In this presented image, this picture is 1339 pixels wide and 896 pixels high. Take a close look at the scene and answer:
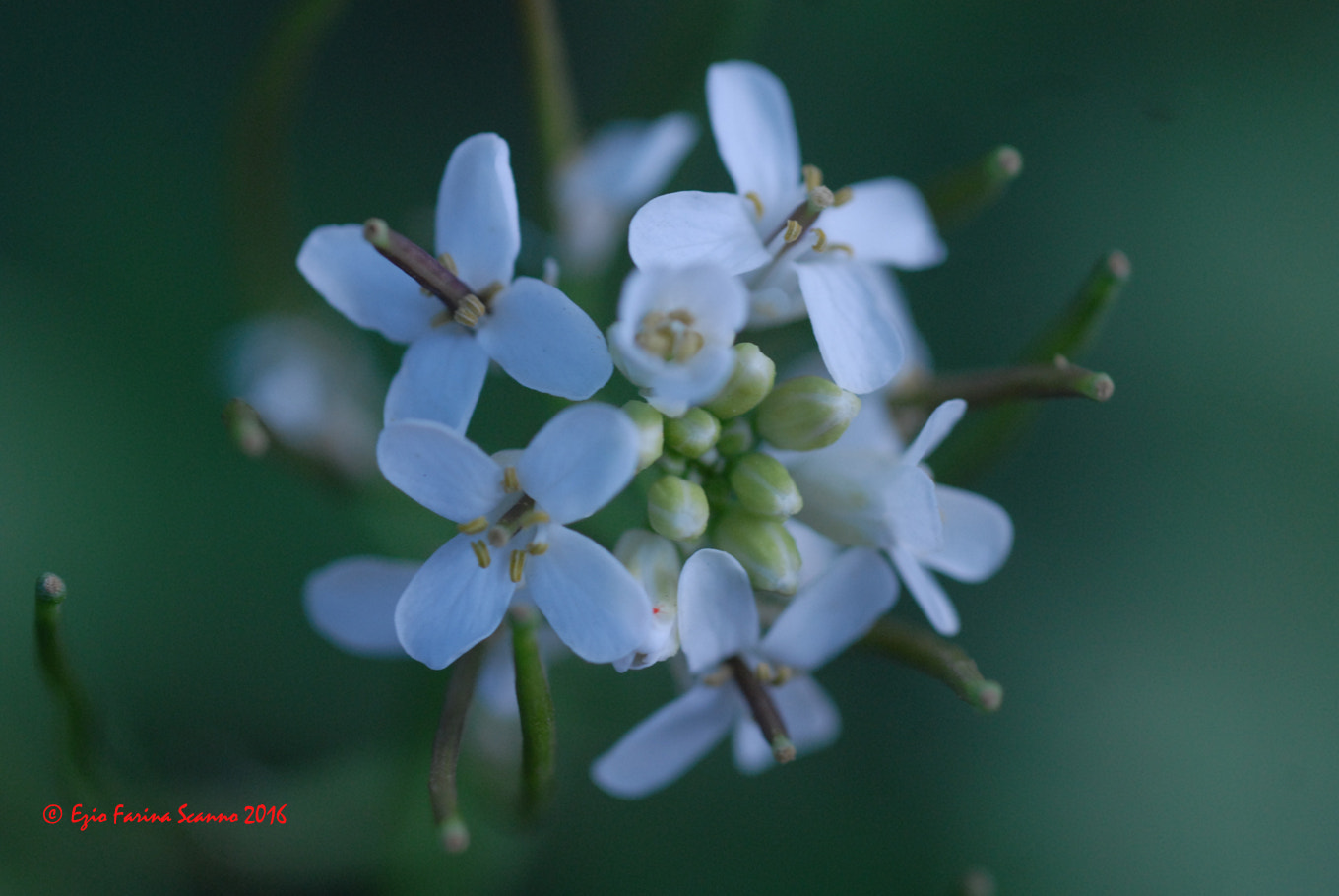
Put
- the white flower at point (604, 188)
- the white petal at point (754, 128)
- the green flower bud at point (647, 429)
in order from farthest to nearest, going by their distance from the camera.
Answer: the white flower at point (604, 188) < the white petal at point (754, 128) < the green flower bud at point (647, 429)

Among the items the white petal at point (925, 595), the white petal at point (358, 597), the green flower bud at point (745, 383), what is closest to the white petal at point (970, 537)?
the white petal at point (925, 595)

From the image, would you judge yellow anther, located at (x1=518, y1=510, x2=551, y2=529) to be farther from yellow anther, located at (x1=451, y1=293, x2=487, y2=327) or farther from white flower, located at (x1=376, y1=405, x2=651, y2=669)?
yellow anther, located at (x1=451, y1=293, x2=487, y2=327)

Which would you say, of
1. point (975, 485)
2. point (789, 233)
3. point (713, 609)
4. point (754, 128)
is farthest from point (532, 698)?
point (975, 485)

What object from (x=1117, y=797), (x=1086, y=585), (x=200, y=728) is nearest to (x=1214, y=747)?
(x=1117, y=797)

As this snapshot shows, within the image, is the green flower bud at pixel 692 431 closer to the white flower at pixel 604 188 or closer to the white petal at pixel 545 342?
the white petal at pixel 545 342

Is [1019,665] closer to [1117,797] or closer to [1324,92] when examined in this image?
[1117,797]

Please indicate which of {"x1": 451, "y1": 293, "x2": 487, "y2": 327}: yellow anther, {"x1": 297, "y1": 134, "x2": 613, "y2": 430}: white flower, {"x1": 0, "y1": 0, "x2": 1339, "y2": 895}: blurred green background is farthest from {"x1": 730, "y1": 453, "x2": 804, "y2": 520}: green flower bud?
{"x1": 0, "y1": 0, "x2": 1339, "y2": 895}: blurred green background
